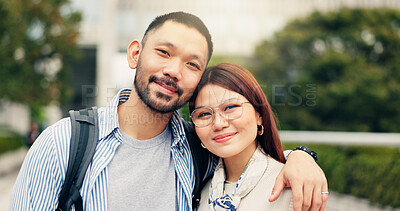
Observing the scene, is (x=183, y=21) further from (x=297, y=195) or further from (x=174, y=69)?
(x=297, y=195)

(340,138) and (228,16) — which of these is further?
(228,16)

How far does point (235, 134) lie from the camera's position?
213 cm

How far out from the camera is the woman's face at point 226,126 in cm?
211

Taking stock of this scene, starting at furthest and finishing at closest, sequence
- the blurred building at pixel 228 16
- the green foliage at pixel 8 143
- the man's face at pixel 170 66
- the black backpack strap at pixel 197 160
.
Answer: the blurred building at pixel 228 16 < the green foliage at pixel 8 143 < the black backpack strap at pixel 197 160 < the man's face at pixel 170 66

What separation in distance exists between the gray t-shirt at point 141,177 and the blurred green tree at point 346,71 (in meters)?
16.6

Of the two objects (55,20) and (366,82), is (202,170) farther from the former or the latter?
(366,82)

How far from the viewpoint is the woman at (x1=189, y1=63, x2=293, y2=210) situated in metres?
2.05

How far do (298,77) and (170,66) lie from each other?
72.9 feet

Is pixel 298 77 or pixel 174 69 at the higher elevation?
pixel 174 69

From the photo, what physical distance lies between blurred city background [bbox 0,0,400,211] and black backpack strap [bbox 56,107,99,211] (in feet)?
7.17

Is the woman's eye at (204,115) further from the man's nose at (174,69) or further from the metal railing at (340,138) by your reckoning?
the metal railing at (340,138)

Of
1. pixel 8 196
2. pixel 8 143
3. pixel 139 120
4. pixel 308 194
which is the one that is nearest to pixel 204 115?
pixel 139 120

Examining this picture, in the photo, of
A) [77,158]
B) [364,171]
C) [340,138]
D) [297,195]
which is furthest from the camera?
[340,138]

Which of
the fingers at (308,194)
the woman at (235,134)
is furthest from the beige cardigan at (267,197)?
the fingers at (308,194)
